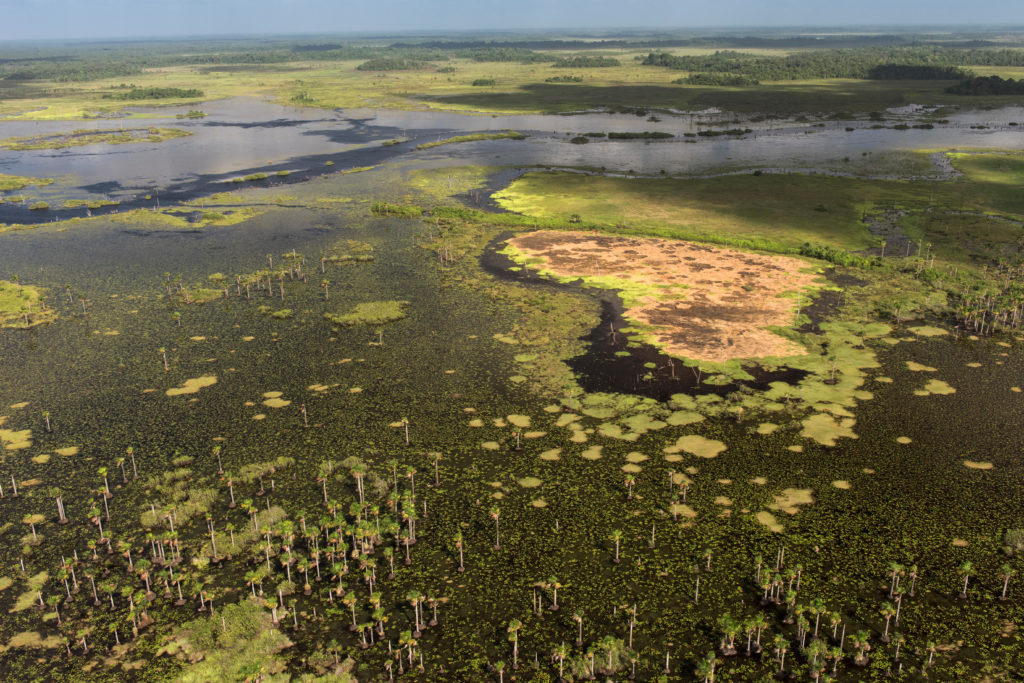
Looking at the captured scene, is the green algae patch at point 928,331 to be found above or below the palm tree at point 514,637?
above

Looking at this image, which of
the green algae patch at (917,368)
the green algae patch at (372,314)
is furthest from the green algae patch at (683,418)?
the green algae patch at (372,314)

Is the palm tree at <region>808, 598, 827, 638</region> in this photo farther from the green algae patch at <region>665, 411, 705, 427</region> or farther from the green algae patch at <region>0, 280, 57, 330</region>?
the green algae patch at <region>0, 280, 57, 330</region>

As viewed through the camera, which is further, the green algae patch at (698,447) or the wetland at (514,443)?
the green algae patch at (698,447)

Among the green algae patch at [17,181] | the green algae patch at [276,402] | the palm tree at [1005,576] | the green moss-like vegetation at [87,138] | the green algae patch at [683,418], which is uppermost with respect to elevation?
the green moss-like vegetation at [87,138]

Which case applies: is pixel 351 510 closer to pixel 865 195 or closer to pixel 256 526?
pixel 256 526

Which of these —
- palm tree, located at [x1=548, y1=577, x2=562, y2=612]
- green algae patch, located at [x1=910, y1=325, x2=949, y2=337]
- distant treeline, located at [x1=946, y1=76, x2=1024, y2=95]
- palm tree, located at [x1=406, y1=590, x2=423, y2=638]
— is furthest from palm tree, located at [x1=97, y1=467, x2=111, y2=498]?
distant treeline, located at [x1=946, y1=76, x2=1024, y2=95]

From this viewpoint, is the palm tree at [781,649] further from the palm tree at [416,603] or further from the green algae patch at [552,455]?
the green algae patch at [552,455]

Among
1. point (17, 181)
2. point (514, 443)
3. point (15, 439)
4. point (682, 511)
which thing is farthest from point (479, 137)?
point (682, 511)

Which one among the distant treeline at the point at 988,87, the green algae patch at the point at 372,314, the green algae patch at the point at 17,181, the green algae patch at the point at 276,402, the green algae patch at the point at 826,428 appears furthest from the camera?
the distant treeline at the point at 988,87
